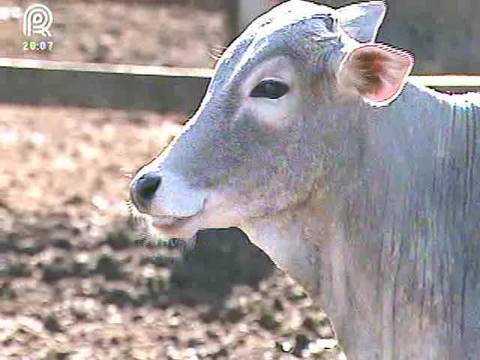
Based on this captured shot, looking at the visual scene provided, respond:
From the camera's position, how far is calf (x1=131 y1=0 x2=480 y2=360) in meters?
2.95

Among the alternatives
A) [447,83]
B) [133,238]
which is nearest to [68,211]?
[133,238]

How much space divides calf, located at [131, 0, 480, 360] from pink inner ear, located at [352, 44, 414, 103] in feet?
0.21

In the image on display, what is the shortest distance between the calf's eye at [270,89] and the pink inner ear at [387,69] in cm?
20

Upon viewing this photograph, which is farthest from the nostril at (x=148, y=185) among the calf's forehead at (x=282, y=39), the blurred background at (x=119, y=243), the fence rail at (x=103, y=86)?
the fence rail at (x=103, y=86)

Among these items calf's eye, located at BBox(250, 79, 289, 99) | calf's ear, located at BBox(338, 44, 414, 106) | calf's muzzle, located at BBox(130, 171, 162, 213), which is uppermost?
calf's ear, located at BBox(338, 44, 414, 106)

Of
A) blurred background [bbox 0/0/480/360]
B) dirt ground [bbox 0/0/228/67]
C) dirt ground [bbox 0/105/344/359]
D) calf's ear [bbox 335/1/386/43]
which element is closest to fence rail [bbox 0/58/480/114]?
blurred background [bbox 0/0/480/360]

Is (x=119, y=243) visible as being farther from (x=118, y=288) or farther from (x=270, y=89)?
(x=270, y=89)

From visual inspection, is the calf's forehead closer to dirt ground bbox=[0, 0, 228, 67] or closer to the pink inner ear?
the pink inner ear

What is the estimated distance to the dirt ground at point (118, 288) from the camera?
4.82 metres

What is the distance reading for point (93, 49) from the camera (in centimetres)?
905

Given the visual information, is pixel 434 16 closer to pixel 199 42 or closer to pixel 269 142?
pixel 199 42

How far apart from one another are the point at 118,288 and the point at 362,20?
2.36 metres

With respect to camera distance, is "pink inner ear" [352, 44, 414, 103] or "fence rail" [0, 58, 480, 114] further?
"fence rail" [0, 58, 480, 114]

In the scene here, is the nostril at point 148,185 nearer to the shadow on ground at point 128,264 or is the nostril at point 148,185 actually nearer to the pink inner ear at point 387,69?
the pink inner ear at point 387,69
